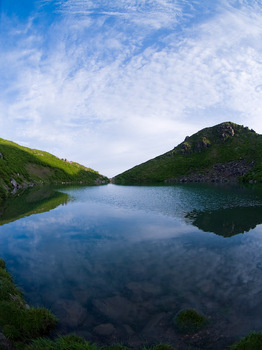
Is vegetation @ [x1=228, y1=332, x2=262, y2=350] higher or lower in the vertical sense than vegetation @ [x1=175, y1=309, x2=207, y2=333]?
higher

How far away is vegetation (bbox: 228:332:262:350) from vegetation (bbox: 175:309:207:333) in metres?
1.99

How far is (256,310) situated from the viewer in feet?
41.0

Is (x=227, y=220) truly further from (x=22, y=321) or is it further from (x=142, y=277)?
(x=22, y=321)

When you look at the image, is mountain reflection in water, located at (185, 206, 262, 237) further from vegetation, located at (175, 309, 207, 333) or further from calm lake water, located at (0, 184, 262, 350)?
vegetation, located at (175, 309, 207, 333)

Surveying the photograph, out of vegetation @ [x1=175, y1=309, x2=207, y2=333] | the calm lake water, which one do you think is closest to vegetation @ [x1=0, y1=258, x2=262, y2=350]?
vegetation @ [x1=175, y1=309, x2=207, y2=333]

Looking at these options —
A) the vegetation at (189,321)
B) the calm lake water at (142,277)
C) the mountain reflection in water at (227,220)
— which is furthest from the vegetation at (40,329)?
the mountain reflection in water at (227,220)

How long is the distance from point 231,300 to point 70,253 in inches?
642

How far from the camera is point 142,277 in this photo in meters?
16.9

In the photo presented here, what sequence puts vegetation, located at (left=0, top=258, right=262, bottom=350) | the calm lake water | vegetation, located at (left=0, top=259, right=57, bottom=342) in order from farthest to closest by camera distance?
the calm lake water
vegetation, located at (left=0, top=259, right=57, bottom=342)
vegetation, located at (left=0, top=258, right=262, bottom=350)

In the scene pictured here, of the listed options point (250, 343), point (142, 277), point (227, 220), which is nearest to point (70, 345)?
point (250, 343)

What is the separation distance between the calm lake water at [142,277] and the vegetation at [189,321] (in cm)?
36

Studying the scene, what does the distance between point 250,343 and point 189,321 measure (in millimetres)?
3210

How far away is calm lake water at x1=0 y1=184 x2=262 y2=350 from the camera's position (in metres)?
11.1

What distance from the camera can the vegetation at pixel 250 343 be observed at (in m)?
8.94
